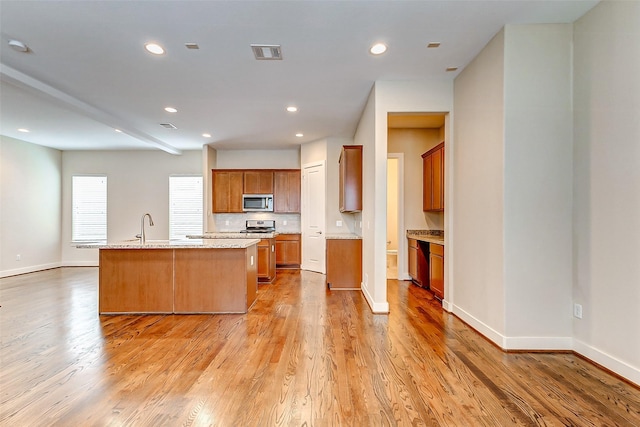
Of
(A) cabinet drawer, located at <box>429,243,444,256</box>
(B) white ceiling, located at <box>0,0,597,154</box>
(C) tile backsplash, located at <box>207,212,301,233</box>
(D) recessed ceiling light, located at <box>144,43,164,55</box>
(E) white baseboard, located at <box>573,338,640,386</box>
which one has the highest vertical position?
(B) white ceiling, located at <box>0,0,597,154</box>

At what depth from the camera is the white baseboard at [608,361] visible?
215cm

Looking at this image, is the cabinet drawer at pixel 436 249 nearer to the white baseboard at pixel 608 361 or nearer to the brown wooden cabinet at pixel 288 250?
the white baseboard at pixel 608 361

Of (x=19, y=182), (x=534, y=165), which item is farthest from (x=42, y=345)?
(x=19, y=182)

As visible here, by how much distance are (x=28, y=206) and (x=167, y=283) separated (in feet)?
18.1

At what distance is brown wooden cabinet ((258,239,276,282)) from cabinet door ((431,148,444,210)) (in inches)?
120

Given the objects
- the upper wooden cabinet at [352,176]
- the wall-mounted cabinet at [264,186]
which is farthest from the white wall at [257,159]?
the upper wooden cabinet at [352,176]

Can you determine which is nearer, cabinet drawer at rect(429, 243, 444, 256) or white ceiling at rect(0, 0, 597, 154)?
white ceiling at rect(0, 0, 597, 154)

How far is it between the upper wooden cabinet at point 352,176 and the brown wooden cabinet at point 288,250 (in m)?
2.49

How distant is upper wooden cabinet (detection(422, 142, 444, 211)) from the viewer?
471 centimetres

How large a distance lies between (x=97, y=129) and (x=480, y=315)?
7.03m

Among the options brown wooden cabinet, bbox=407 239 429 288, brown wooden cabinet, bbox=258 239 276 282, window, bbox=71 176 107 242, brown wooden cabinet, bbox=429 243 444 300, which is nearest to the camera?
brown wooden cabinet, bbox=429 243 444 300

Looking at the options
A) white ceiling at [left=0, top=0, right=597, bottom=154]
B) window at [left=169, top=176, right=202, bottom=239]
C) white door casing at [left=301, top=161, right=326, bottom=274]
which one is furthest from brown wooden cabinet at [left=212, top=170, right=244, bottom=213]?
white ceiling at [left=0, top=0, right=597, bottom=154]

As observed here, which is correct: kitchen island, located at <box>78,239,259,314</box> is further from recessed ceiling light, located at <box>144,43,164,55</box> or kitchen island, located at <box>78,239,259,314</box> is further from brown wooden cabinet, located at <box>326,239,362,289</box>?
recessed ceiling light, located at <box>144,43,164,55</box>

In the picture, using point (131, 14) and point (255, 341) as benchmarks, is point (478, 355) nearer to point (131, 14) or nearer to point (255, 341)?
point (255, 341)
